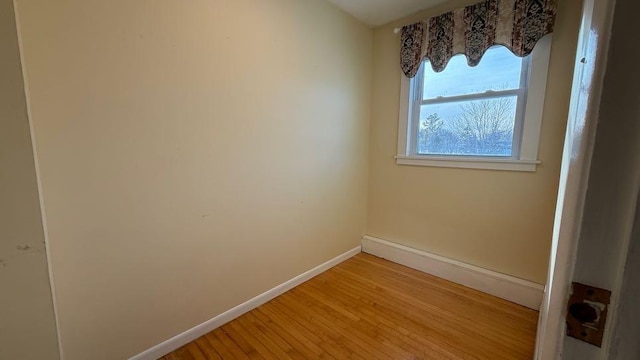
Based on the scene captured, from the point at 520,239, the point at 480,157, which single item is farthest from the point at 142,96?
the point at 520,239

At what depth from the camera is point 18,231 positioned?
2.86 ft

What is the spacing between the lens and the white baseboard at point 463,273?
6.88ft

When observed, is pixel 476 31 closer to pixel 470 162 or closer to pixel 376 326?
pixel 470 162

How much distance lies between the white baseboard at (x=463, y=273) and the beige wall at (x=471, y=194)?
0.06 m

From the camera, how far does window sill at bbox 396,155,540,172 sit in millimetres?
2074

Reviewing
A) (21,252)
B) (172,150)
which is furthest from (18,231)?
(172,150)

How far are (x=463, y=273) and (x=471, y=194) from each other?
718 mm

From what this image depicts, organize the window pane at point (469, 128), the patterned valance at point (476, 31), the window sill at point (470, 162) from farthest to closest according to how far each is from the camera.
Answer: the window pane at point (469, 128) → the window sill at point (470, 162) → the patterned valance at point (476, 31)

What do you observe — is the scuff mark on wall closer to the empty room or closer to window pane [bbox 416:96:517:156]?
the empty room

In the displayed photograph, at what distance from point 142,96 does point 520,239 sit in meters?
2.83

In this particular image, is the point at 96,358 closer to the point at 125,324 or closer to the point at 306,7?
the point at 125,324

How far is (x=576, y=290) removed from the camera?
375mm

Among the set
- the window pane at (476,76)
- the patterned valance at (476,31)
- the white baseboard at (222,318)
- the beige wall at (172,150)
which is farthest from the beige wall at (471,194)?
the white baseboard at (222,318)

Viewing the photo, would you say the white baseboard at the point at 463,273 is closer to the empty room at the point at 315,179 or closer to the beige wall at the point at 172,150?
the empty room at the point at 315,179
